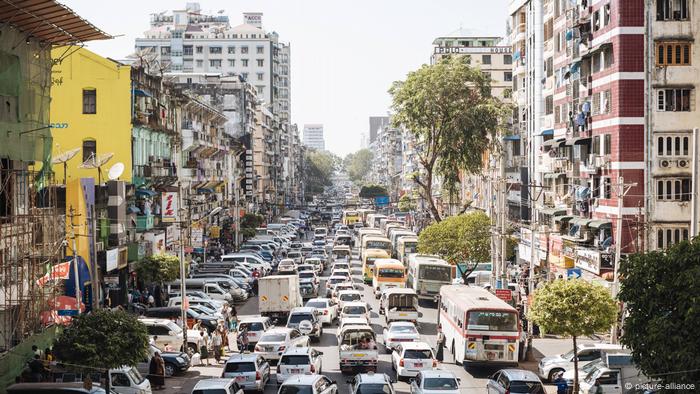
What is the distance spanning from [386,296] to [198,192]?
38.8 m

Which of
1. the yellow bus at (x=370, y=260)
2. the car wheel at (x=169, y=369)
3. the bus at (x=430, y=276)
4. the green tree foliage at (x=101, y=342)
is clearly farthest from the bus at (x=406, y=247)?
the green tree foliage at (x=101, y=342)

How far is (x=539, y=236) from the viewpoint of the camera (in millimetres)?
58875

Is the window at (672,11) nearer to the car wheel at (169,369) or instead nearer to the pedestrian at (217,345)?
the pedestrian at (217,345)

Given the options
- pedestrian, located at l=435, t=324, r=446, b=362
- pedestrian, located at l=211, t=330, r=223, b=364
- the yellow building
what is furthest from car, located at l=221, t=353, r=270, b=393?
the yellow building

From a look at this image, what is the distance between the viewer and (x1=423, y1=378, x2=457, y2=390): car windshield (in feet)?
86.1

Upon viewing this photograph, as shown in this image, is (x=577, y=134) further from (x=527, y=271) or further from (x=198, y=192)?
(x=198, y=192)

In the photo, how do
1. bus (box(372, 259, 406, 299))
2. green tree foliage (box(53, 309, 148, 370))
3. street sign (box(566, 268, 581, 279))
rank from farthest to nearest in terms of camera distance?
bus (box(372, 259, 406, 299)) < street sign (box(566, 268, 581, 279)) < green tree foliage (box(53, 309, 148, 370))

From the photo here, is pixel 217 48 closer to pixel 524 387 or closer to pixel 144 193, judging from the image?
pixel 144 193

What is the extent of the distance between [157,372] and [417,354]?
8.65 meters

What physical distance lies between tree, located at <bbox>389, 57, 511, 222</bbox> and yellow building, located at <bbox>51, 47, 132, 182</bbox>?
25012 mm

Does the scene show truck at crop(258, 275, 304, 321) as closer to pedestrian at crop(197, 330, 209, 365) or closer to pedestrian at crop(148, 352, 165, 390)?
pedestrian at crop(197, 330, 209, 365)

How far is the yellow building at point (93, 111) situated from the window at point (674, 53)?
94.5ft

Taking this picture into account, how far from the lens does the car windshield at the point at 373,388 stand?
2514 centimetres

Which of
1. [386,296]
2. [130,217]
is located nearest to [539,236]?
[386,296]
